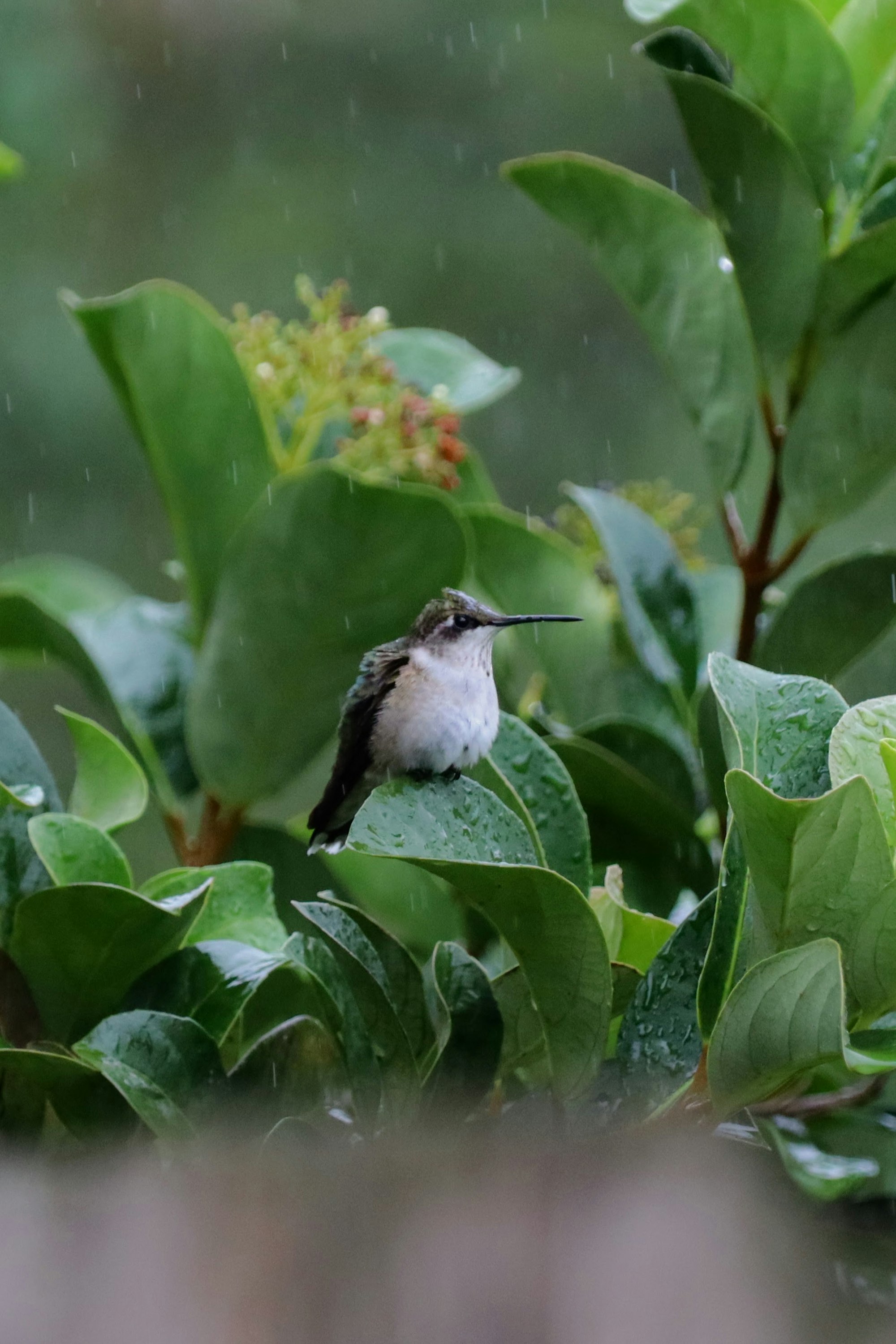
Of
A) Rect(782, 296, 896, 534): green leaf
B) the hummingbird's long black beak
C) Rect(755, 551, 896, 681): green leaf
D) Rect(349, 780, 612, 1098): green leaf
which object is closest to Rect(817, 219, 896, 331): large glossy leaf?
Rect(782, 296, 896, 534): green leaf

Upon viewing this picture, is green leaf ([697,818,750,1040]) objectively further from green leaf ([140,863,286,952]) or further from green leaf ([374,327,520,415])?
green leaf ([374,327,520,415])

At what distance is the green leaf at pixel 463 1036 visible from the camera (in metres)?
0.73

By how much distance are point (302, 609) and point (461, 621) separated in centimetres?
18

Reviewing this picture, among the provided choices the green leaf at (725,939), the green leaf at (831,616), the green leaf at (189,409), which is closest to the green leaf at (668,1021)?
the green leaf at (725,939)

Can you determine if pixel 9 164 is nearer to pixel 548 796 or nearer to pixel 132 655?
pixel 132 655

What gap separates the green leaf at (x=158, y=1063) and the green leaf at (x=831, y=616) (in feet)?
1.74

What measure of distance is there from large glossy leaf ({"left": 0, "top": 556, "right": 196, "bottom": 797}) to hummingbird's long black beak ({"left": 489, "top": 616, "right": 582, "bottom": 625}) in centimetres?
29

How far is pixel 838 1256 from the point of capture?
483 millimetres

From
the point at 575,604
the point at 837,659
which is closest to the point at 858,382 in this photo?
the point at 837,659

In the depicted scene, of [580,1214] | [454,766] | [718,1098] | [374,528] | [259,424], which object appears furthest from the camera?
[259,424]

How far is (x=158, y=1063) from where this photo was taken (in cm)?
76

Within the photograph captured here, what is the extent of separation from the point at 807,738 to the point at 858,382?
40 cm

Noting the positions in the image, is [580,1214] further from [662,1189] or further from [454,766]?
[454,766]

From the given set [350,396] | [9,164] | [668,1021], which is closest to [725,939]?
[668,1021]
